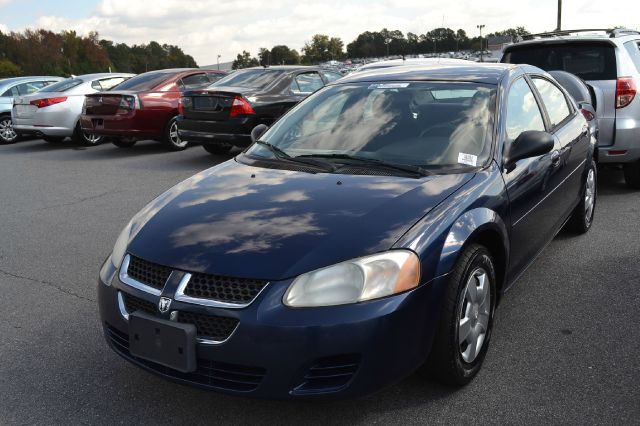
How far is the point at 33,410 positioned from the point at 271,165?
1748 mm

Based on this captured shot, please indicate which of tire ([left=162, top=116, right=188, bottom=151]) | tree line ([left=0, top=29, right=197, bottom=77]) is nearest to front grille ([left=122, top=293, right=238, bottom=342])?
tire ([left=162, top=116, right=188, bottom=151])

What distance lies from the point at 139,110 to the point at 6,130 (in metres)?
5.53

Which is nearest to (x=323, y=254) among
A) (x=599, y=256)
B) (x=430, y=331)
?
(x=430, y=331)

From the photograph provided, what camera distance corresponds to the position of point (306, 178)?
329 centimetres

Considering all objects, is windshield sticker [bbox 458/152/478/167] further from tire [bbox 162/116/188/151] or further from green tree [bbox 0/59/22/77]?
green tree [bbox 0/59/22/77]

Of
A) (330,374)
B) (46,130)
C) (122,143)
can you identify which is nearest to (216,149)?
(122,143)

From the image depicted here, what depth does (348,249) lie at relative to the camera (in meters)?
2.54

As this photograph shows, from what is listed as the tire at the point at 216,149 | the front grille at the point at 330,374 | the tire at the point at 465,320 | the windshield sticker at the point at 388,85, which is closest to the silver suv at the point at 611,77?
the windshield sticker at the point at 388,85

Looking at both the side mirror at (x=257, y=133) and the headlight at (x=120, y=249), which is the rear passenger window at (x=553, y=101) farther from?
the headlight at (x=120, y=249)

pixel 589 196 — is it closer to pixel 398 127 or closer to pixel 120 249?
pixel 398 127

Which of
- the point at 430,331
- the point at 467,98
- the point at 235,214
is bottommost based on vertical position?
the point at 430,331

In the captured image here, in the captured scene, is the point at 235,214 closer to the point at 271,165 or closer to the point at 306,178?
the point at 306,178

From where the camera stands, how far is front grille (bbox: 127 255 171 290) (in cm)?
262

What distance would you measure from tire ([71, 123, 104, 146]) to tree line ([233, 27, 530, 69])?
92109mm
